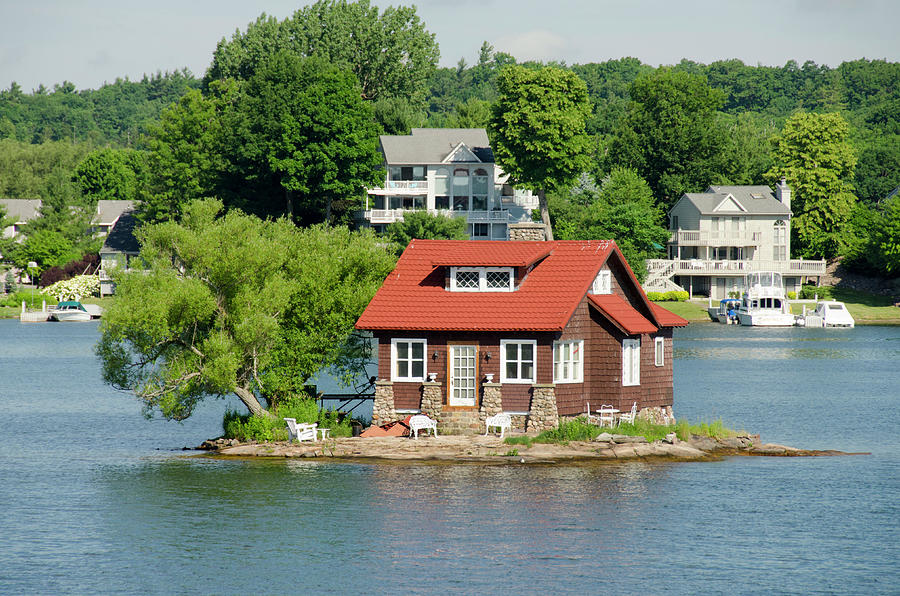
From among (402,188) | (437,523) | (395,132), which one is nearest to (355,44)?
(395,132)

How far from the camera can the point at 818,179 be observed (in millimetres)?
119938

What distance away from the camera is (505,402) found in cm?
3938

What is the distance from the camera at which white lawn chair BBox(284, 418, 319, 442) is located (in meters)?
40.0

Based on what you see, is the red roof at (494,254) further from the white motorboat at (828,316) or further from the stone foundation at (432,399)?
the white motorboat at (828,316)

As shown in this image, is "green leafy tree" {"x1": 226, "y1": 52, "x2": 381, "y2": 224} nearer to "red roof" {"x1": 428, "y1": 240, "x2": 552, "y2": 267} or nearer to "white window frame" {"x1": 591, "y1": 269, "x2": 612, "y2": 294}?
"red roof" {"x1": 428, "y1": 240, "x2": 552, "y2": 267}

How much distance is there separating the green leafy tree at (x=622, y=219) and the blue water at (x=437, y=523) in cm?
6287

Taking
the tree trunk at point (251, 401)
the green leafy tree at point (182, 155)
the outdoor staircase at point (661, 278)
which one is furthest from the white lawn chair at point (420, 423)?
the green leafy tree at point (182, 155)

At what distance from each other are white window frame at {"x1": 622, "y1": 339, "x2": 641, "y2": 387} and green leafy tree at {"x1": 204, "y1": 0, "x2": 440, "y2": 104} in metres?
94.1

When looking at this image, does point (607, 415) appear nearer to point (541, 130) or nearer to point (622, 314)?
point (622, 314)

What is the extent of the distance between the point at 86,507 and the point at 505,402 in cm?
1326

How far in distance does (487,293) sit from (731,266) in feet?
266

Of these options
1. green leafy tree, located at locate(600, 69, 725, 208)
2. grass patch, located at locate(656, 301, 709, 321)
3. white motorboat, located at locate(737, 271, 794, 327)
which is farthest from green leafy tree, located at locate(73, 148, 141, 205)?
white motorboat, located at locate(737, 271, 794, 327)

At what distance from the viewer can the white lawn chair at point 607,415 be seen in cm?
4059

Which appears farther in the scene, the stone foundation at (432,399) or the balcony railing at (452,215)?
the balcony railing at (452,215)
